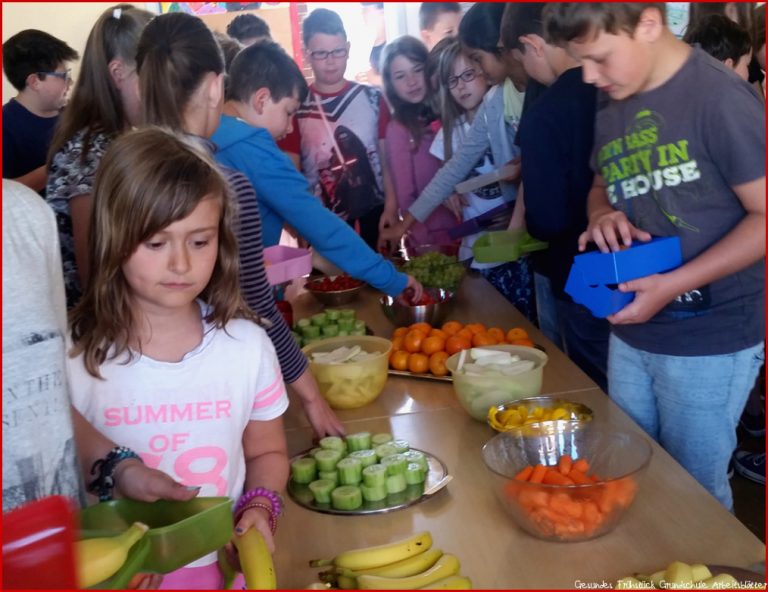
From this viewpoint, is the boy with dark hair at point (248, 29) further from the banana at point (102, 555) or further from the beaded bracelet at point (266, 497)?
the banana at point (102, 555)

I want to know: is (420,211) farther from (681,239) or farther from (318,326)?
(681,239)

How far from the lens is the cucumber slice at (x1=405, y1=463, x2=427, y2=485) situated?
1353 mm

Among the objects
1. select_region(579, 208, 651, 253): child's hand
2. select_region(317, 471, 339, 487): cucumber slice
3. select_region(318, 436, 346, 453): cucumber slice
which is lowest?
select_region(317, 471, 339, 487): cucumber slice

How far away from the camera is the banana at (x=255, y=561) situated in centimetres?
102

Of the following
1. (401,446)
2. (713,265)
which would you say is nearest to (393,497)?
(401,446)

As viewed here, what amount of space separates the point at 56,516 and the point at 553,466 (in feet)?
2.80

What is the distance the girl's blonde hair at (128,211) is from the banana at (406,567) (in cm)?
46

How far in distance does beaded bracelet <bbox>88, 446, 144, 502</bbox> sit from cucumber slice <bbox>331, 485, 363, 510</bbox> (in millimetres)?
343

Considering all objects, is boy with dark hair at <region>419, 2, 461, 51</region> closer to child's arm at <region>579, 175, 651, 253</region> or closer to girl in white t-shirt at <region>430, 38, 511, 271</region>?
girl in white t-shirt at <region>430, 38, 511, 271</region>

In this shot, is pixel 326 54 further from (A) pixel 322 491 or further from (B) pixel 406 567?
(B) pixel 406 567

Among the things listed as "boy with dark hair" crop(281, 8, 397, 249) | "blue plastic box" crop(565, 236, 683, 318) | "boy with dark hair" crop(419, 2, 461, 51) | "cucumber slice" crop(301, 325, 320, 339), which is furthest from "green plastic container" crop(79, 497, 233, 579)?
"boy with dark hair" crop(419, 2, 461, 51)

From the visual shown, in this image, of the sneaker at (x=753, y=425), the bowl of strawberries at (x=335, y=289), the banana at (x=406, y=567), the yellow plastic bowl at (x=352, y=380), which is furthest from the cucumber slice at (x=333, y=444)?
the sneaker at (x=753, y=425)

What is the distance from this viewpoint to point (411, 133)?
10.9ft

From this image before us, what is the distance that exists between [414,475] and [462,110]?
2.03 metres
